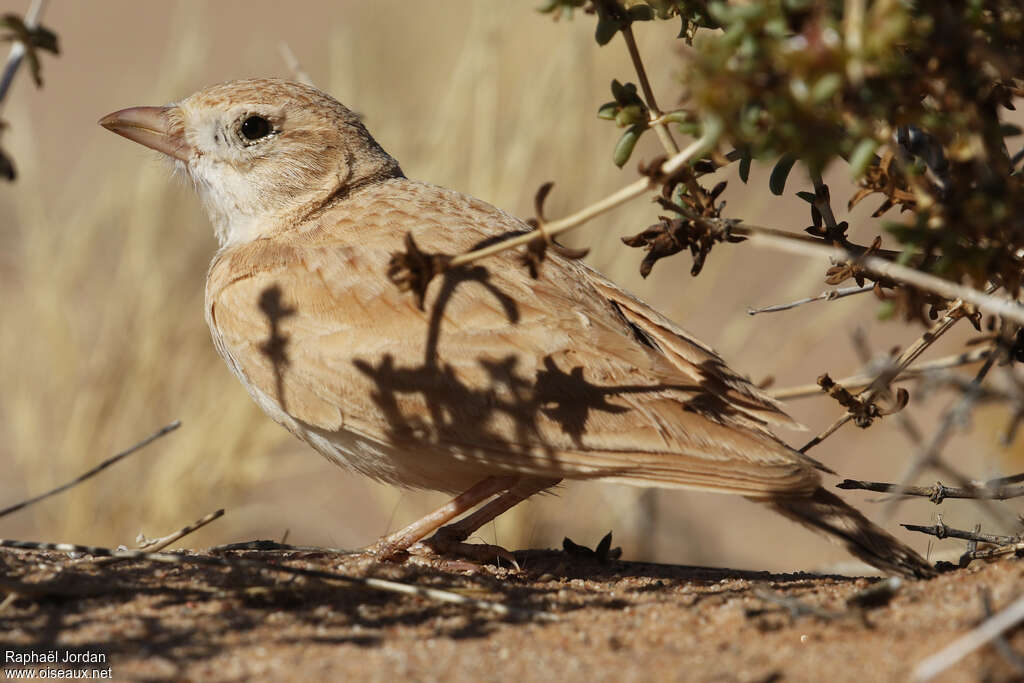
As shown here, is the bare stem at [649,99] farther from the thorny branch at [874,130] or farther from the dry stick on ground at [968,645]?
the dry stick on ground at [968,645]

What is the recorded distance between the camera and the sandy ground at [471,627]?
2426 millimetres

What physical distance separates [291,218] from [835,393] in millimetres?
2339

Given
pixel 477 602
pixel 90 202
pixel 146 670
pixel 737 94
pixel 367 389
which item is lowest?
pixel 146 670

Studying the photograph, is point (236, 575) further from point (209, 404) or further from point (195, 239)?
point (195, 239)

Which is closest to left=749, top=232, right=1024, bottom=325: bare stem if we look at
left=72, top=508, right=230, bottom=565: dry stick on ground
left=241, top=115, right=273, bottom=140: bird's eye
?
left=72, top=508, right=230, bottom=565: dry stick on ground

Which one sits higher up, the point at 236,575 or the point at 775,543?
the point at 775,543

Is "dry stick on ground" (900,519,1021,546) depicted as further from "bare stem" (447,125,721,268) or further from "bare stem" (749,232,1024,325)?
"bare stem" (447,125,721,268)

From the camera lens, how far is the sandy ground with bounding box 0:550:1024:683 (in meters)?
2.43

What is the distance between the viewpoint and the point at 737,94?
87.1 inches

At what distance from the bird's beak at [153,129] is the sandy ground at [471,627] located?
73.6 inches

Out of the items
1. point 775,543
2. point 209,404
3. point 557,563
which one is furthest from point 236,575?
point 775,543

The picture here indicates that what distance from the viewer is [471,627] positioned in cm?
281

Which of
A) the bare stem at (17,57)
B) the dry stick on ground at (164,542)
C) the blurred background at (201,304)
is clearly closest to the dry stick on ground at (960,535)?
the dry stick on ground at (164,542)

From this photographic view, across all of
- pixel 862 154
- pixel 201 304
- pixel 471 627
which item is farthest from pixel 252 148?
pixel 862 154
